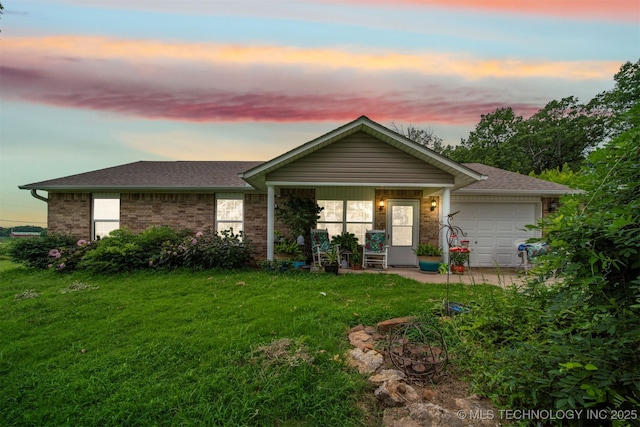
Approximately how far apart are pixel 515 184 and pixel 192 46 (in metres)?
11.0

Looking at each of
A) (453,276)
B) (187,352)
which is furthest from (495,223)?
(187,352)

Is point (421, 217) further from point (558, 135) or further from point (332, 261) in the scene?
point (558, 135)

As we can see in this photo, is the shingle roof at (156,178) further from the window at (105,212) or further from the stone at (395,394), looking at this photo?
the stone at (395,394)

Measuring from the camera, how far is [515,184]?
992 cm

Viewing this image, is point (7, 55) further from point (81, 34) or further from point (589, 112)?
point (589, 112)

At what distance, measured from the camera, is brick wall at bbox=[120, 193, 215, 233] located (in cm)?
1011

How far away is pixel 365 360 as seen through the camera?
314 centimetres

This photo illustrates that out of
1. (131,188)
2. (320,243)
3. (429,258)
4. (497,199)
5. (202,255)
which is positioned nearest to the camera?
(202,255)

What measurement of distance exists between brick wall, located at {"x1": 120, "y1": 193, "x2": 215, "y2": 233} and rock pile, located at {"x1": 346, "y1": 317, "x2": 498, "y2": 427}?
27.1ft

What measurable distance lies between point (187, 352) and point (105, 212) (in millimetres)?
9170

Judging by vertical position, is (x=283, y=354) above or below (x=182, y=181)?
below

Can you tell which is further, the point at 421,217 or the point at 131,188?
the point at 421,217

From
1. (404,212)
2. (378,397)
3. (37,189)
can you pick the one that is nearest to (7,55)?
(37,189)

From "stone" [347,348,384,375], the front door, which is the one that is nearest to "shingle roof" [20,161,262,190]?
the front door
